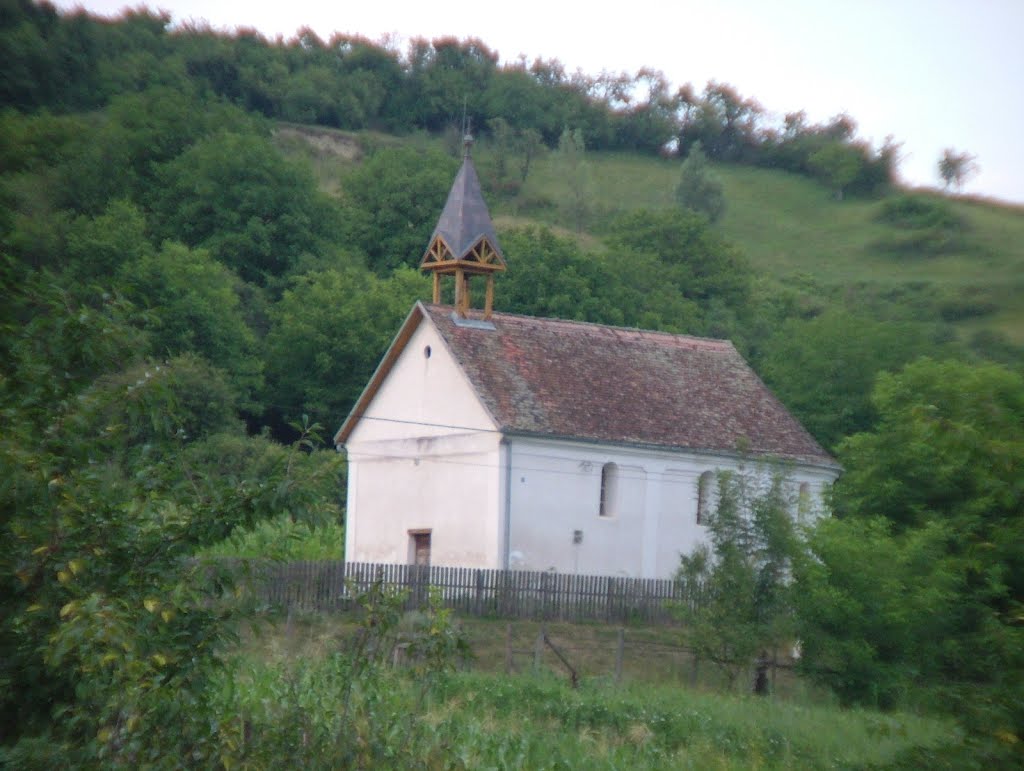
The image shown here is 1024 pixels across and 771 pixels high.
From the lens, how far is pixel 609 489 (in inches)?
1539

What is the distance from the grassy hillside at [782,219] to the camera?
64250 mm

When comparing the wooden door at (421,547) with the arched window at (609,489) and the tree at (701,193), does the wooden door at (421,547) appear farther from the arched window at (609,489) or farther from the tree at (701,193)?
the tree at (701,193)

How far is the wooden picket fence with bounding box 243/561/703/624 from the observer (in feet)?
103

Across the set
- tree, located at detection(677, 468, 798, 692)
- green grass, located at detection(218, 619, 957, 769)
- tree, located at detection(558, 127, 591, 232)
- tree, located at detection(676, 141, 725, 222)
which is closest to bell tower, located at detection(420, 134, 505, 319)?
tree, located at detection(677, 468, 798, 692)

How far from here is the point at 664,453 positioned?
39.6 metres

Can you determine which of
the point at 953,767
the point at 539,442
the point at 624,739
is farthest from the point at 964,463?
the point at 539,442

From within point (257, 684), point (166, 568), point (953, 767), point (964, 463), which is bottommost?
point (257, 684)

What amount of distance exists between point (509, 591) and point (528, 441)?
16.8ft

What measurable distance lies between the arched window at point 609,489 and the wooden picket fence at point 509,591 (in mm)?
3800

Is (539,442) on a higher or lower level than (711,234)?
lower

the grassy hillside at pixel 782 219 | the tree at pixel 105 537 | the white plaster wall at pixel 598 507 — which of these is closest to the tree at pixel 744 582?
the white plaster wall at pixel 598 507

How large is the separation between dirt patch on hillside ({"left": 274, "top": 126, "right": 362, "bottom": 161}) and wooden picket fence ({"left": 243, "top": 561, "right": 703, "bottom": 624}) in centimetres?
8144

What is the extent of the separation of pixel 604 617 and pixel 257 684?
61.0 feet

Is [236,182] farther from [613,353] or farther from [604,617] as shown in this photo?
[604,617]
